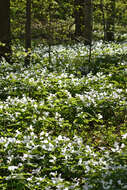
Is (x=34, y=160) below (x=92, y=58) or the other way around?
below

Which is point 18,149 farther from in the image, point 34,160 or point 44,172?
point 44,172

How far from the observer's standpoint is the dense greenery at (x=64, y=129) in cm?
368

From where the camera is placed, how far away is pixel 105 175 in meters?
3.32

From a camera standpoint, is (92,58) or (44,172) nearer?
(44,172)

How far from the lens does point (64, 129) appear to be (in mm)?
5547

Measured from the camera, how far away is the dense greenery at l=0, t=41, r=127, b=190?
3.68 meters

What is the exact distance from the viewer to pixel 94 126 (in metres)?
5.81

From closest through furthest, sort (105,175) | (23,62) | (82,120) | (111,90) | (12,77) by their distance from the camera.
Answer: (105,175), (82,120), (111,90), (12,77), (23,62)

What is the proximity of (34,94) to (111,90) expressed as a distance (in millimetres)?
1971

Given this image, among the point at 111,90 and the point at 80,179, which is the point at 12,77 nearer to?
the point at 111,90

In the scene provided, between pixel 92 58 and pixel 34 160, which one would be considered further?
pixel 92 58

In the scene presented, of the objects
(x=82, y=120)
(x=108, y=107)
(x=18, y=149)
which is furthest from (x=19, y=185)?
(x=108, y=107)

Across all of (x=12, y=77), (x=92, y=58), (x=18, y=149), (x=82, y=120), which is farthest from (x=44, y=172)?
(x=92, y=58)

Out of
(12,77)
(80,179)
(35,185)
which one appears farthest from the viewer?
(12,77)
